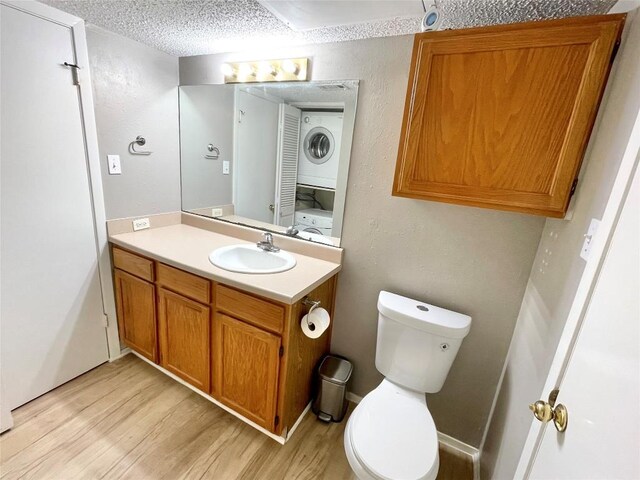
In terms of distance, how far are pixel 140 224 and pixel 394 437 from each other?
1.91 meters

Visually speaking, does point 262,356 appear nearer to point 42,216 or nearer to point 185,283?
point 185,283

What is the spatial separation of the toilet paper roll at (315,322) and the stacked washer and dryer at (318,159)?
0.51 meters

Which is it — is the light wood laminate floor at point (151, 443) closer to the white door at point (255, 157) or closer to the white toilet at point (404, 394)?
the white toilet at point (404, 394)

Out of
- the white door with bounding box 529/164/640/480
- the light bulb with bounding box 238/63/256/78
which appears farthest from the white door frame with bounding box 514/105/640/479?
the light bulb with bounding box 238/63/256/78

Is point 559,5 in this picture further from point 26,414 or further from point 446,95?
point 26,414

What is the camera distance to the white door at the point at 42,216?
4.34ft

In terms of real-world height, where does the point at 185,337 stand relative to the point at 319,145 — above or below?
below

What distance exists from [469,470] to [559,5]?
2.01 metres

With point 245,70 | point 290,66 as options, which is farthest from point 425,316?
point 245,70

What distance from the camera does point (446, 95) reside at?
104 cm

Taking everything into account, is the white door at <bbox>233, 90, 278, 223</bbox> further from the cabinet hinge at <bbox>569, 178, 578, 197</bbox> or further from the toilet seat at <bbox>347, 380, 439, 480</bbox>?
the cabinet hinge at <bbox>569, 178, 578, 197</bbox>

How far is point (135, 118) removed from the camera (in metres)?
1.79

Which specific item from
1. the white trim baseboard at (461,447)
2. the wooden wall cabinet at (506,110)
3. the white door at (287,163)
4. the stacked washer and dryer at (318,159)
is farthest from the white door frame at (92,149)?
the white trim baseboard at (461,447)

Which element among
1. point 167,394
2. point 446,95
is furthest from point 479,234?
point 167,394
